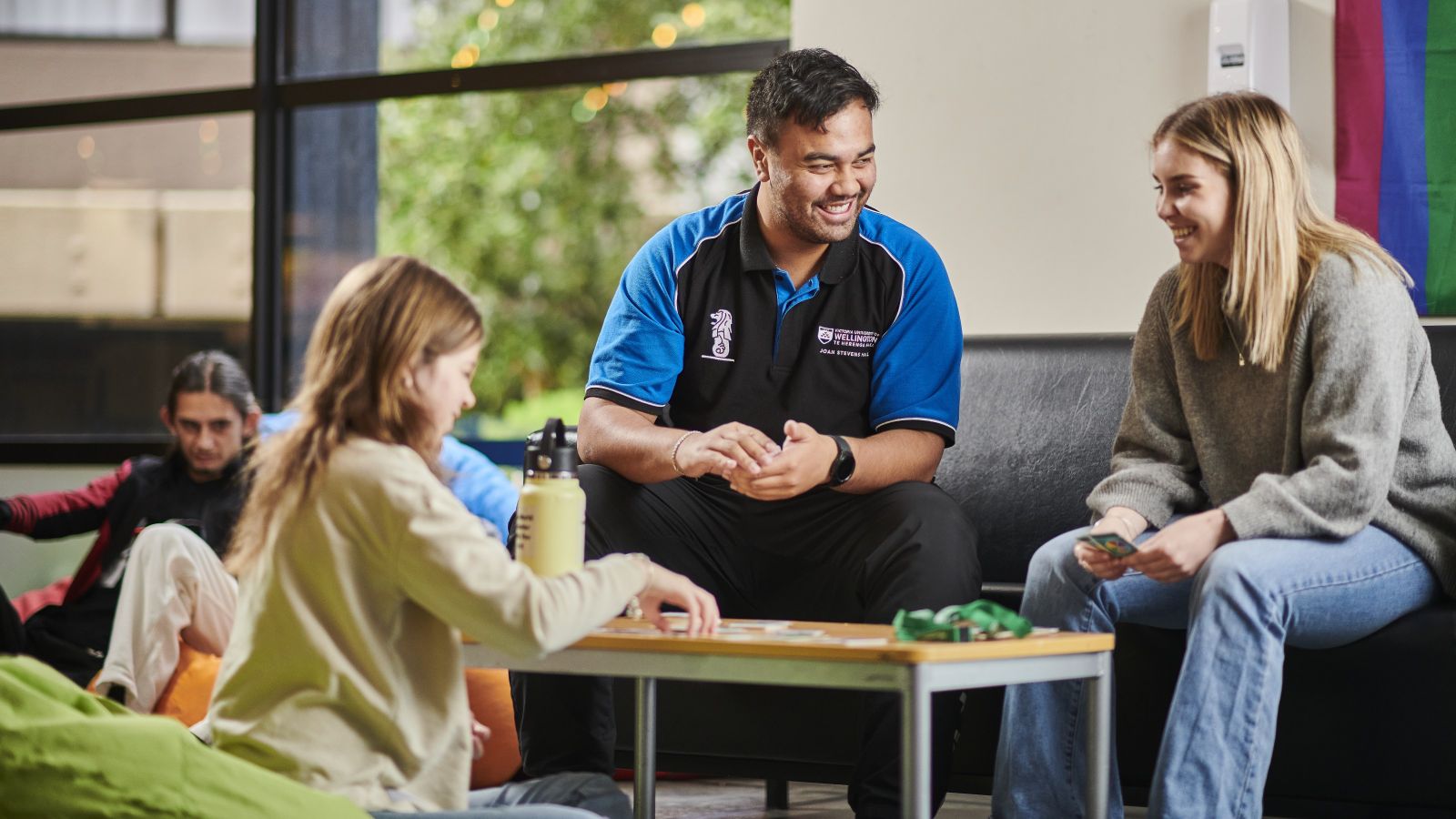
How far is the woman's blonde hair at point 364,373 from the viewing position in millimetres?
1431

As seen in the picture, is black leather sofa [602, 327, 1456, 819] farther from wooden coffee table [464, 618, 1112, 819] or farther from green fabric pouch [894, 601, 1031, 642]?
green fabric pouch [894, 601, 1031, 642]

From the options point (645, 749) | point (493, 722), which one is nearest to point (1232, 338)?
point (645, 749)

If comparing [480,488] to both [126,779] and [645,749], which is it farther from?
[126,779]

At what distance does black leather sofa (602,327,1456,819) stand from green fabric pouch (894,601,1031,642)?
2.35 feet

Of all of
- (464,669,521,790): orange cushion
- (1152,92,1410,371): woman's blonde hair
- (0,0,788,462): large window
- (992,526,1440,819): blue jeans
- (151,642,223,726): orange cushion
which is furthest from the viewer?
(0,0,788,462): large window

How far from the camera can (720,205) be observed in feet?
8.91

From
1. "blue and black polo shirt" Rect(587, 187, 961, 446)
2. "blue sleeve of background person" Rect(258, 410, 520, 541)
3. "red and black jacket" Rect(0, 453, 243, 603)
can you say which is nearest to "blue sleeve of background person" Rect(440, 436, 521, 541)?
"blue sleeve of background person" Rect(258, 410, 520, 541)

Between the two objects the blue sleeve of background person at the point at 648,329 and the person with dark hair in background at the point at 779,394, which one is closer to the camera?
the person with dark hair in background at the point at 779,394

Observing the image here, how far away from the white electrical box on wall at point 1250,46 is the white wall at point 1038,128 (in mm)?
42

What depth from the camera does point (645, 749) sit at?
2.07m

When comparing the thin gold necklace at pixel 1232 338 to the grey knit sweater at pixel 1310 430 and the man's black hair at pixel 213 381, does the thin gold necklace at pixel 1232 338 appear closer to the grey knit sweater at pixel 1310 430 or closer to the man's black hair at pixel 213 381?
the grey knit sweater at pixel 1310 430

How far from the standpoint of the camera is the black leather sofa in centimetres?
208

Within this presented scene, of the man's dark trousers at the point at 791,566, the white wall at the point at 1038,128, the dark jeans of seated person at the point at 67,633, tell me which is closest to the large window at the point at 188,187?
the white wall at the point at 1038,128

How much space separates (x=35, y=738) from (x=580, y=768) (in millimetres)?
962
